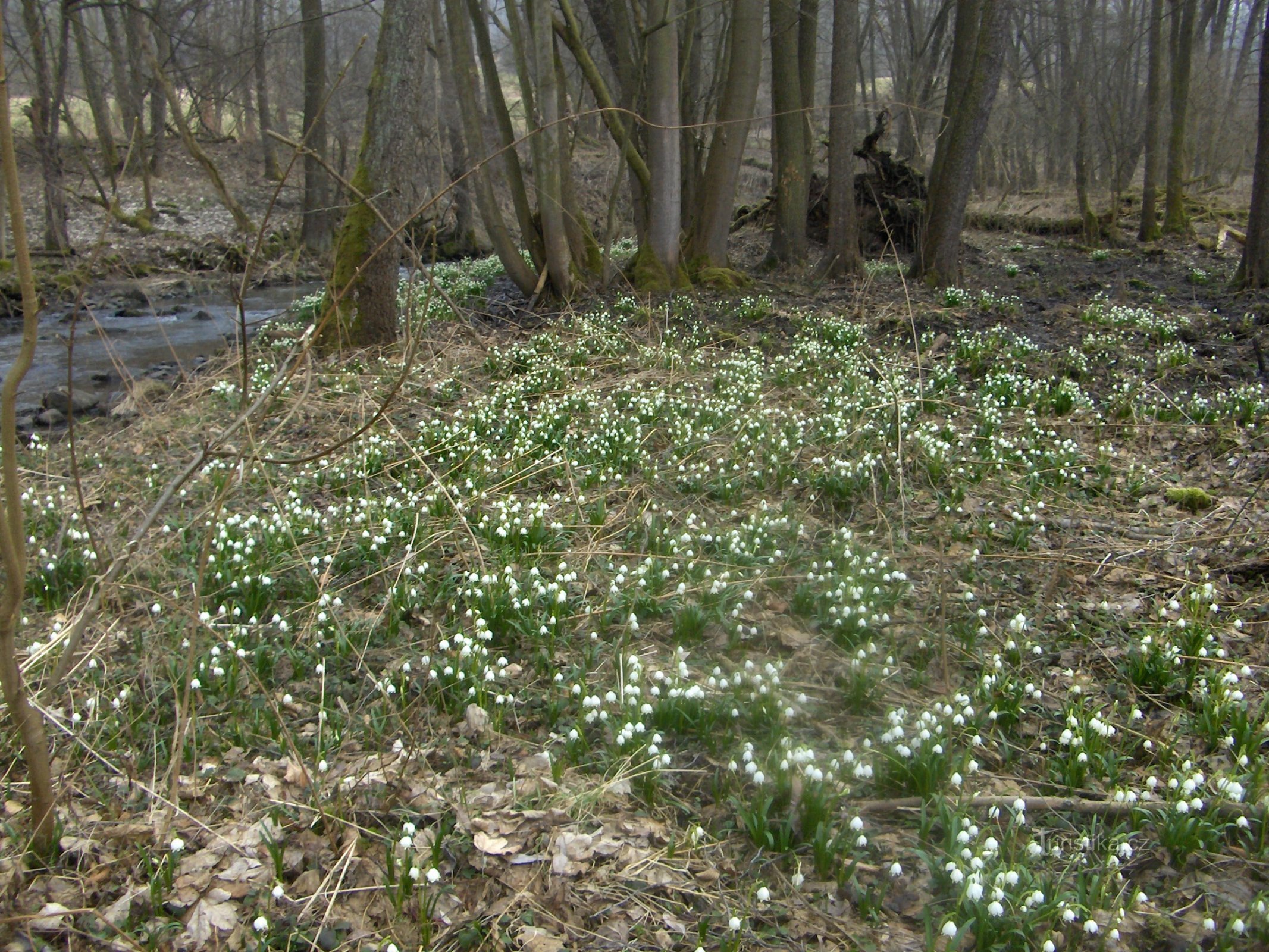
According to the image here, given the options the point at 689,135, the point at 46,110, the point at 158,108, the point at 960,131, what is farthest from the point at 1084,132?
the point at 158,108

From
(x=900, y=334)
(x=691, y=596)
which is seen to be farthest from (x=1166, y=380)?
(x=691, y=596)

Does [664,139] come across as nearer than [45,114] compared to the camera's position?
Yes

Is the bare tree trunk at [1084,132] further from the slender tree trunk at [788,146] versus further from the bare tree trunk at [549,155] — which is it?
the bare tree trunk at [549,155]

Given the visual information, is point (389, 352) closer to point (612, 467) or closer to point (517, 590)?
point (612, 467)

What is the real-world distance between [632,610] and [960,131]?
9840 mm

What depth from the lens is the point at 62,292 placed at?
52.3 ft

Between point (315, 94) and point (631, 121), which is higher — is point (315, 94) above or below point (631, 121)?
above

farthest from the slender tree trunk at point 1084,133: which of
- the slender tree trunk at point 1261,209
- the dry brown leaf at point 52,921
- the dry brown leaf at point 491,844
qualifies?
the dry brown leaf at point 52,921

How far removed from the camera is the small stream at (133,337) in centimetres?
1110

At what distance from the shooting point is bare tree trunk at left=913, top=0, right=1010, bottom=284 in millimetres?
11188

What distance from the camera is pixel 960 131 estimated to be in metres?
11.7

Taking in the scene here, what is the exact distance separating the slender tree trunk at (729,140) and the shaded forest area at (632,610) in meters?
0.11

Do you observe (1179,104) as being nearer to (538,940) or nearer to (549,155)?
(549,155)

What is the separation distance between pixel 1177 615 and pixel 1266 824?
5.09 ft
